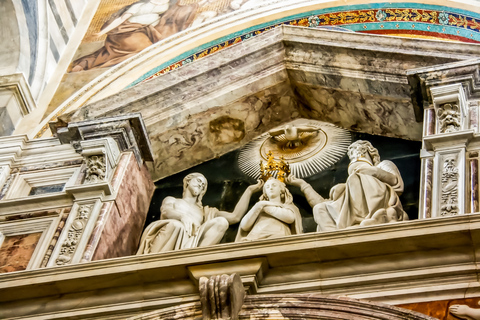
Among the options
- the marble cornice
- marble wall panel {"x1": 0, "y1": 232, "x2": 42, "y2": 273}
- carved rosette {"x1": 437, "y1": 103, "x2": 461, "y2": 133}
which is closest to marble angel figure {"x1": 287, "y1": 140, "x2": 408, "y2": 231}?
carved rosette {"x1": 437, "y1": 103, "x2": 461, "y2": 133}

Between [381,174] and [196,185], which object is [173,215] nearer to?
[196,185]

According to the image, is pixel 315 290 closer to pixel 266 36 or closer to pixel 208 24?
pixel 266 36

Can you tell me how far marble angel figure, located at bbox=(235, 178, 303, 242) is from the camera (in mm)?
6770

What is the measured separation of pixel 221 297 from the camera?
18.2 feet

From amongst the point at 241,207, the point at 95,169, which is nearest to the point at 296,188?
the point at 241,207

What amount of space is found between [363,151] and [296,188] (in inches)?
25.0

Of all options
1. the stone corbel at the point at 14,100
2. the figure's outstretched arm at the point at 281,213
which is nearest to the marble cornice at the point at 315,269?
the figure's outstretched arm at the point at 281,213

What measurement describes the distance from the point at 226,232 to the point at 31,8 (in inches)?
191

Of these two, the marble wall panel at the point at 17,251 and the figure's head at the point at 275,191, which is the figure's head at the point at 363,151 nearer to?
the figure's head at the point at 275,191

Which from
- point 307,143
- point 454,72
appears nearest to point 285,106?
point 307,143

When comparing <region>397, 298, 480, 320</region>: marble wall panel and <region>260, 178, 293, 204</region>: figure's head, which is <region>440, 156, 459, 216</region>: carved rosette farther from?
<region>260, 178, 293, 204</region>: figure's head

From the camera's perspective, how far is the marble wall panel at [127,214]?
7035 mm

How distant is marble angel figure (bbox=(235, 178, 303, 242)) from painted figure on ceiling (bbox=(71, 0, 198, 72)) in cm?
503

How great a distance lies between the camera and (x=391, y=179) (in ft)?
22.9
